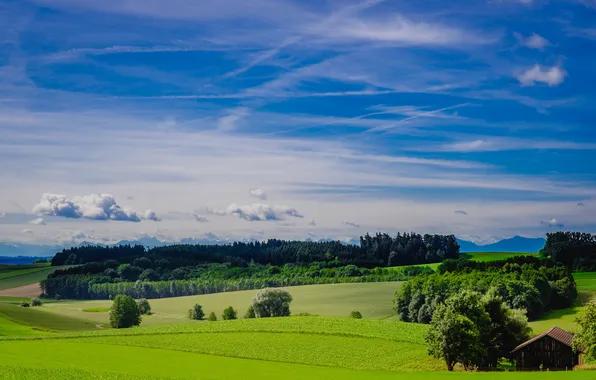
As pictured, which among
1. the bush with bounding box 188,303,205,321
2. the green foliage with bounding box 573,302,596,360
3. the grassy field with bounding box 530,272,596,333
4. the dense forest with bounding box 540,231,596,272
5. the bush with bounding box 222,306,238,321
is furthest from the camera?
the dense forest with bounding box 540,231,596,272

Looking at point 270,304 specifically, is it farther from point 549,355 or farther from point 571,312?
point 549,355

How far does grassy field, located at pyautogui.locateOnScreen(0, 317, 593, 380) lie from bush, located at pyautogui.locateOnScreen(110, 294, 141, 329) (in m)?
22.4

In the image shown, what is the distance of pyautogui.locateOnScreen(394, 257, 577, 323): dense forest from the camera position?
119938 millimetres

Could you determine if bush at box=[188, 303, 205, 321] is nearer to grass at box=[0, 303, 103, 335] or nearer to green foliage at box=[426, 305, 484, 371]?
grass at box=[0, 303, 103, 335]

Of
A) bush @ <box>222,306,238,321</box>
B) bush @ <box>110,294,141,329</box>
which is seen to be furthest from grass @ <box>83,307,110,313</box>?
bush @ <box>110,294,141,329</box>

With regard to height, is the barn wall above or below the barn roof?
below

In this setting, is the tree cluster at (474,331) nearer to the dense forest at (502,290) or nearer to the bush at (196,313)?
the dense forest at (502,290)

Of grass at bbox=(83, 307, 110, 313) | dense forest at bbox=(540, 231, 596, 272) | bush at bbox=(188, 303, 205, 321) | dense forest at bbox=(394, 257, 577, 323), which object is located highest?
dense forest at bbox=(540, 231, 596, 272)

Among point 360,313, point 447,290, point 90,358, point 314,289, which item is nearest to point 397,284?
point 314,289

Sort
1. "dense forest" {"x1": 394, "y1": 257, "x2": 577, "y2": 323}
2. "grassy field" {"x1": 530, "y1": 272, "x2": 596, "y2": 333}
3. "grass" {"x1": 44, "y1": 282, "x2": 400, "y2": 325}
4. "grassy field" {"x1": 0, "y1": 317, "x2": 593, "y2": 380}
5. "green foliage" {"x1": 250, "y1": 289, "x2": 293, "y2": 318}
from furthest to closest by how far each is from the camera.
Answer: "grass" {"x1": 44, "y1": 282, "x2": 400, "y2": 325}
"green foliage" {"x1": 250, "y1": 289, "x2": 293, "y2": 318}
"dense forest" {"x1": 394, "y1": 257, "x2": 577, "y2": 323}
"grassy field" {"x1": 530, "y1": 272, "x2": 596, "y2": 333}
"grassy field" {"x1": 0, "y1": 317, "x2": 593, "y2": 380}

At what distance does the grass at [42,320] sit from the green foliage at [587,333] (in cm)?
8496

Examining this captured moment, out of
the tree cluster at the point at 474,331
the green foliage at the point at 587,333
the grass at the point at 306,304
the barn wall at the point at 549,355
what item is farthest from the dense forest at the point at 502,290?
the green foliage at the point at 587,333

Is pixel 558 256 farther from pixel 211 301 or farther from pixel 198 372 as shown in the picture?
pixel 198 372

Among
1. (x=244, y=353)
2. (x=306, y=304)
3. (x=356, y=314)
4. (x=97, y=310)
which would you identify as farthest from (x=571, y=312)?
(x=97, y=310)
